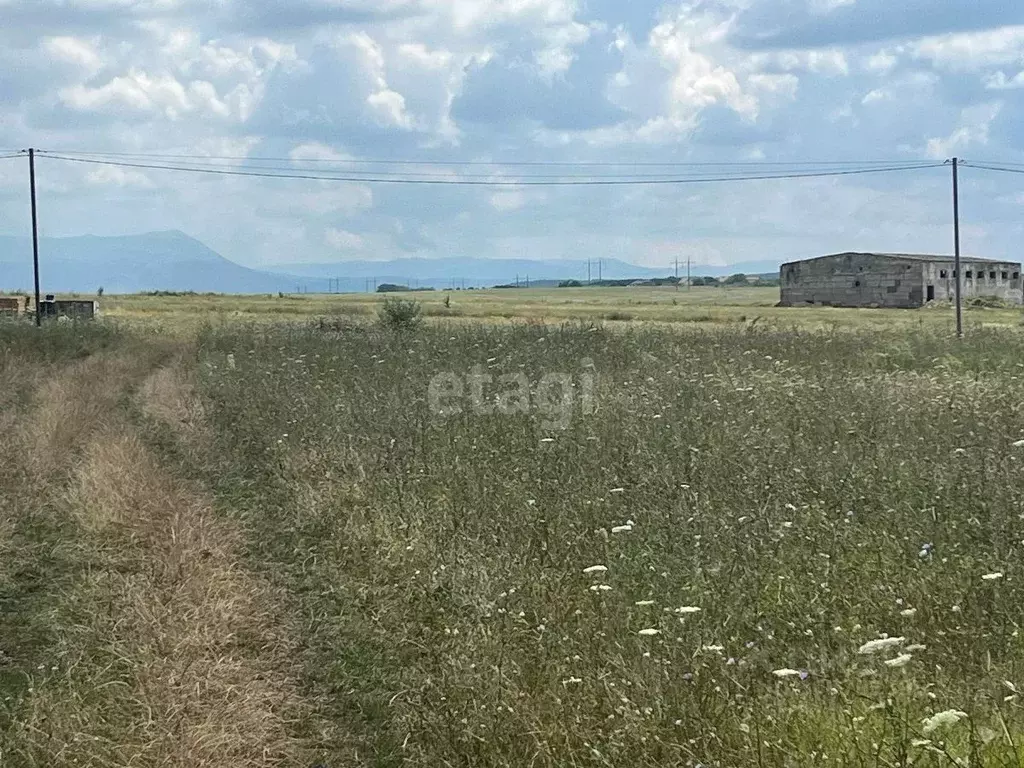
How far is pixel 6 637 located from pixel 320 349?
39.9 feet

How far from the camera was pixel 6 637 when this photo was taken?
5.74 m

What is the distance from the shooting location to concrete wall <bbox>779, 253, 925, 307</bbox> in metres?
69.8

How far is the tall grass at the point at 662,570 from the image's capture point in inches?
142

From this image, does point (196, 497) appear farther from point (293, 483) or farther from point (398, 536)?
point (398, 536)

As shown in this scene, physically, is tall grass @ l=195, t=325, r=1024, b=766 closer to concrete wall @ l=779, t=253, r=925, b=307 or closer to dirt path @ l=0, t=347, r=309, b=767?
dirt path @ l=0, t=347, r=309, b=767

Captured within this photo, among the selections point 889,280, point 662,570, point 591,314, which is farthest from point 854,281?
point 662,570

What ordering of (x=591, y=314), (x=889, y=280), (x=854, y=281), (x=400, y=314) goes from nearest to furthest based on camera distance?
(x=400, y=314) → (x=591, y=314) → (x=889, y=280) → (x=854, y=281)

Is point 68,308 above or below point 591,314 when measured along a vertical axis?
above

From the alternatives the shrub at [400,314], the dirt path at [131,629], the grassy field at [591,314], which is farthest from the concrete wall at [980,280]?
the dirt path at [131,629]

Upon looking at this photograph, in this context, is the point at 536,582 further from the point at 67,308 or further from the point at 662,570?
the point at 67,308

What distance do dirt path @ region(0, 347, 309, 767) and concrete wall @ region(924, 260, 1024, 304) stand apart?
68.9 meters

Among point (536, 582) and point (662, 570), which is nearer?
point (662, 570)

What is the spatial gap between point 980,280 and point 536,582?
Result: 262 feet

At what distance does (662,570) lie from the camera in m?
5.19
